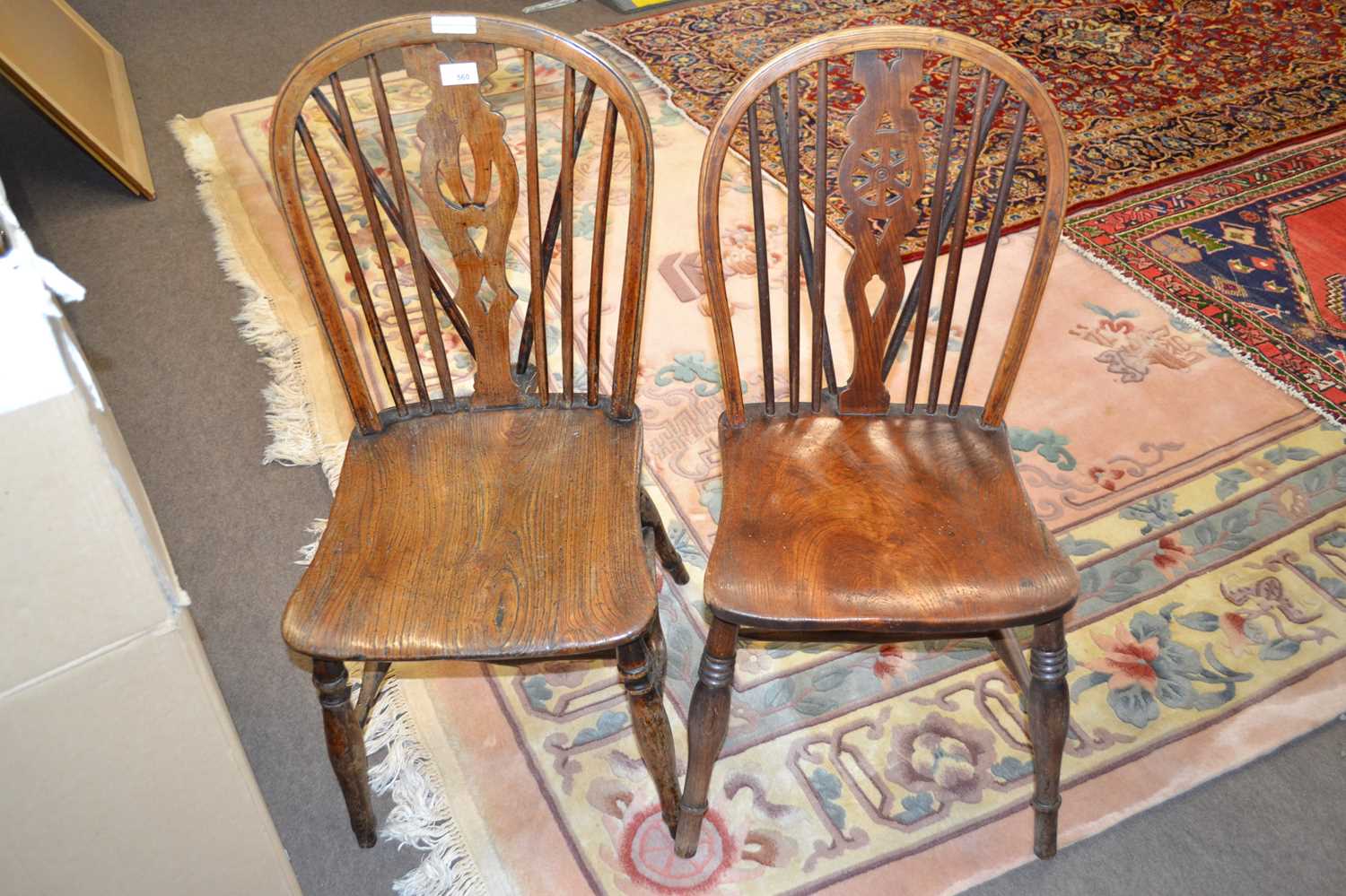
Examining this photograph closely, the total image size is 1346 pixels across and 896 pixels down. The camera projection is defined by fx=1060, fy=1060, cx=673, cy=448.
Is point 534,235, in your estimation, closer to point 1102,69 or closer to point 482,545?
point 482,545

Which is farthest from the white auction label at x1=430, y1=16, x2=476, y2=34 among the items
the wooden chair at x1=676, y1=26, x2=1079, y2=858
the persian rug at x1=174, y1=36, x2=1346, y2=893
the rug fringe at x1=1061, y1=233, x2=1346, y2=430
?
the rug fringe at x1=1061, y1=233, x2=1346, y2=430

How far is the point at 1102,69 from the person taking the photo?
10.7ft

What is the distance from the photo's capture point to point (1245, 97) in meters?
3.11

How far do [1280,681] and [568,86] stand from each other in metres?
1.39

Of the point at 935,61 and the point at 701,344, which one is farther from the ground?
the point at 935,61

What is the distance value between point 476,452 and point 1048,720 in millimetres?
810

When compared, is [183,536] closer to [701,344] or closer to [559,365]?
[559,365]

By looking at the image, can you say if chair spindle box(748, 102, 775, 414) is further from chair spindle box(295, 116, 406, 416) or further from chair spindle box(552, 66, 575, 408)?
chair spindle box(295, 116, 406, 416)

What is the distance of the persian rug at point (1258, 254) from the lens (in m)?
2.27

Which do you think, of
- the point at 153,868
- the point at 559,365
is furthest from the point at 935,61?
the point at 153,868

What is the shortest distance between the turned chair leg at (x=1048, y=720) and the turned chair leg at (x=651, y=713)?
460mm

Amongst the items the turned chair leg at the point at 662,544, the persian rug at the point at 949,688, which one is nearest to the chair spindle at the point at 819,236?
the turned chair leg at the point at 662,544

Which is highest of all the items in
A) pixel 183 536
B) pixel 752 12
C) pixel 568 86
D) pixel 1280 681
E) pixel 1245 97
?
pixel 568 86

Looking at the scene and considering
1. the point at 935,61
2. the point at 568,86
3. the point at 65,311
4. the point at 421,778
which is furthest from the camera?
the point at 935,61
